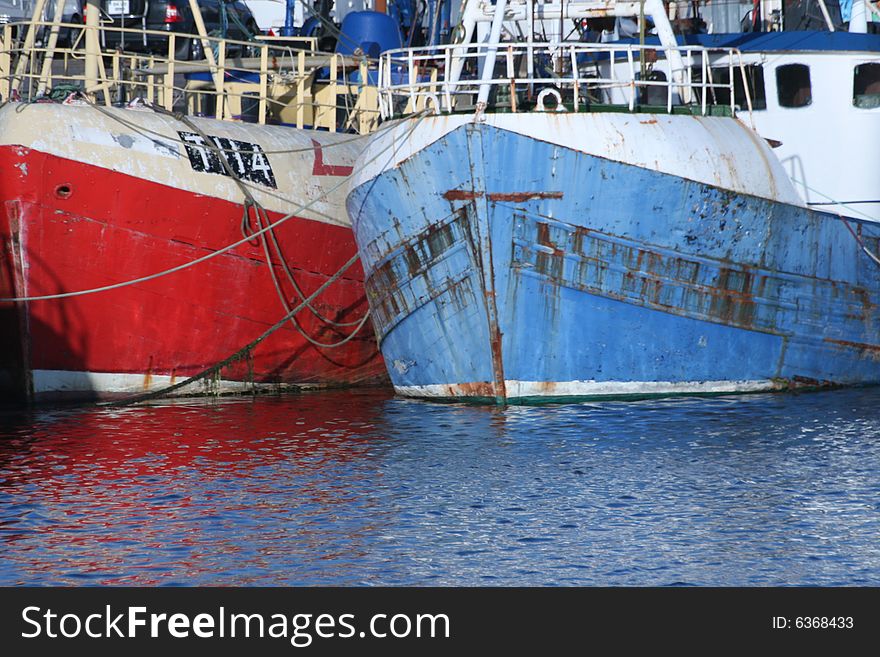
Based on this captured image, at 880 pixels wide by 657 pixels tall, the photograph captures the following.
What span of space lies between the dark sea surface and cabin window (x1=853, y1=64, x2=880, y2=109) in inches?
149

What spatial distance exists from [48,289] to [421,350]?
459 centimetres

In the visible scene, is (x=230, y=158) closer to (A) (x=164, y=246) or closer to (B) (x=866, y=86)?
(A) (x=164, y=246)

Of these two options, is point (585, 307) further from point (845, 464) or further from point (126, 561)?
point (126, 561)

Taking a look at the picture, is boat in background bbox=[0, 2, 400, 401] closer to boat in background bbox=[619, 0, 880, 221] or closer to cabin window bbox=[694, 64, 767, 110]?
boat in background bbox=[619, 0, 880, 221]

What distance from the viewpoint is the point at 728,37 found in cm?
1867

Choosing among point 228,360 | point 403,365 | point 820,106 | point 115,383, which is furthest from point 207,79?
point 820,106

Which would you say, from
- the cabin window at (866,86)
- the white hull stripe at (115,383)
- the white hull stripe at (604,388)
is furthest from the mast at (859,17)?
the white hull stripe at (115,383)

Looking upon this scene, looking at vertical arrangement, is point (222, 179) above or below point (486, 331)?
above

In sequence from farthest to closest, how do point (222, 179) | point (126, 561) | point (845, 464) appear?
1. point (222, 179)
2. point (845, 464)
3. point (126, 561)

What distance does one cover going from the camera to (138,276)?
17.8 m

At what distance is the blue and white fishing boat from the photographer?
1517 centimetres

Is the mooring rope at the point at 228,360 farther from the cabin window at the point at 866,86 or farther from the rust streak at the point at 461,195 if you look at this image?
the cabin window at the point at 866,86

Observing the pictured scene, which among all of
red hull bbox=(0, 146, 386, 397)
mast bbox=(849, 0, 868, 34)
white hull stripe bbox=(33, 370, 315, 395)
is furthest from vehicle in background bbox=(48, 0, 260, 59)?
mast bbox=(849, 0, 868, 34)
